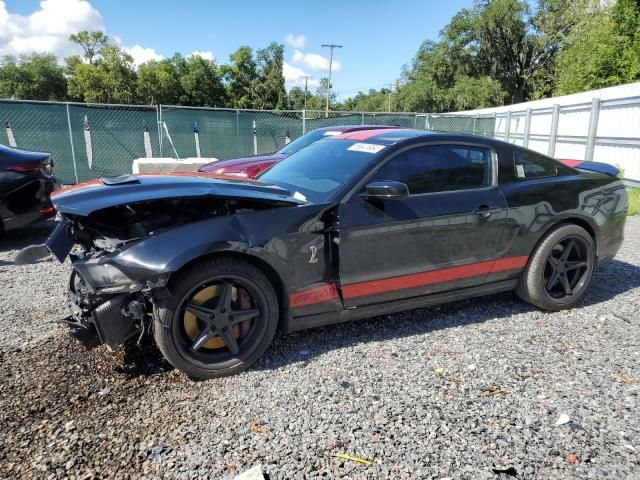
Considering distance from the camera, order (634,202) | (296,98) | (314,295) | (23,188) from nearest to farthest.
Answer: (314,295)
(23,188)
(634,202)
(296,98)

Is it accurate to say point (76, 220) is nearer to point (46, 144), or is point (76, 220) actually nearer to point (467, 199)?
point (467, 199)

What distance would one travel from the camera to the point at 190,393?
2.81 m

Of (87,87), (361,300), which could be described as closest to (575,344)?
(361,300)

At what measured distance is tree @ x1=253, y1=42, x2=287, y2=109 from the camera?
64.2m

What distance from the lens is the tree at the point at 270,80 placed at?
6419 cm

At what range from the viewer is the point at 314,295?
317 cm

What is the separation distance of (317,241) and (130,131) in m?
11.5

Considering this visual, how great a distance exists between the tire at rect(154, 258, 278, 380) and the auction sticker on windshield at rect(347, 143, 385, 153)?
4.32 ft

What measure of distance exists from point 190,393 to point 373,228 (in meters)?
1.60

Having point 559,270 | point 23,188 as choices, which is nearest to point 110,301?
point 559,270

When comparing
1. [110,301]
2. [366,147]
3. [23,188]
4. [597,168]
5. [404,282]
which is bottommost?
[404,282]

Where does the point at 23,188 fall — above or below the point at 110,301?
above

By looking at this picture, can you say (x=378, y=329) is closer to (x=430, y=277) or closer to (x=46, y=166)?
(x=430, y=277)

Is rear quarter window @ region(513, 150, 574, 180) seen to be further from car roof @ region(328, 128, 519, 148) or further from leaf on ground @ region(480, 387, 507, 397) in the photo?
leaf on ground @ region(480, 387, 507, 397)
